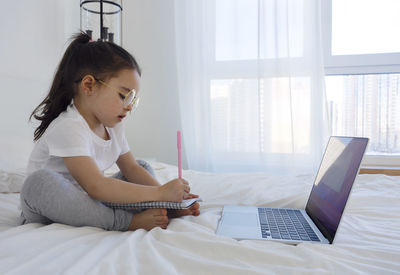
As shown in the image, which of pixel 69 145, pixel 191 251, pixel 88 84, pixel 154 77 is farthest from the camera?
pixel 154 77

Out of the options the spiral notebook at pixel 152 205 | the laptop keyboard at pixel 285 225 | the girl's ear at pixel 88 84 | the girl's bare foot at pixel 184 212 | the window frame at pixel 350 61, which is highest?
the window frame at pixel 350 61

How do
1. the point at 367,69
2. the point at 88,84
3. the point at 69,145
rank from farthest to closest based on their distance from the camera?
the point at 367,69 → the point at 88,84 → the point at 69,145

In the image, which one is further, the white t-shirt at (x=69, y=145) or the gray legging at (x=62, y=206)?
the white t-shirt at (x=69, y=145)

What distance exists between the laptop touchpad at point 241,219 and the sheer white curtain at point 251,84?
1.55 meters

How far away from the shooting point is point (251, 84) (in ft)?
8.05

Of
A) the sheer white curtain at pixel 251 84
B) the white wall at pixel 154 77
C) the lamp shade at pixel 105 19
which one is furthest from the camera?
the white wall at pixel 154 77

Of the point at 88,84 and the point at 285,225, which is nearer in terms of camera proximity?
the point at 285,225

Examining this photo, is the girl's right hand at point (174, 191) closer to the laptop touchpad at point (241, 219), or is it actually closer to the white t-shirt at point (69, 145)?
the laptop touchpad at point (241, 219)

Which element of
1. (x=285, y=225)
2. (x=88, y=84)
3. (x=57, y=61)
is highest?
(x=57, y=61)

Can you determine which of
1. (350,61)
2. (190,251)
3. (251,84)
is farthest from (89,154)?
(350,61)

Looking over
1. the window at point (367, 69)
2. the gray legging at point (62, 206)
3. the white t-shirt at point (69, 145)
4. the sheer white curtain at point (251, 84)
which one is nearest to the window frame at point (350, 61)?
the window at point (367, 69)

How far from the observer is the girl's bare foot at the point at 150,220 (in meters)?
0.79

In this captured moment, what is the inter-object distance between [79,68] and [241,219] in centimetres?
67

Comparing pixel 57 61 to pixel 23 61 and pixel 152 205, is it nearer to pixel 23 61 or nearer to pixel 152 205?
pixel 23 61
